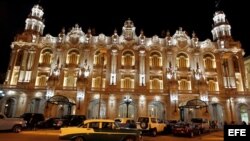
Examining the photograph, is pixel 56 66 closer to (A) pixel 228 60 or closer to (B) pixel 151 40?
(B) pixel 151 40

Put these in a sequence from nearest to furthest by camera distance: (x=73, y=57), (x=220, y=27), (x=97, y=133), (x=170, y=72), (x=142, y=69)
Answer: (x=97, y=133) → (x=170, y=72) → (x=142, y=69) → (x=73, y=57) → (x=220, y=27)

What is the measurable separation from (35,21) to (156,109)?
34.8m

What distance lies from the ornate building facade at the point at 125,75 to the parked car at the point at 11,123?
16.8 m

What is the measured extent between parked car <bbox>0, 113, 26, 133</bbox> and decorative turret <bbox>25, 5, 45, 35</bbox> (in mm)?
33571

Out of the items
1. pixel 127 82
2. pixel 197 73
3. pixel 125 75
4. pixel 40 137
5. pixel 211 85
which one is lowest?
pixel 40 137

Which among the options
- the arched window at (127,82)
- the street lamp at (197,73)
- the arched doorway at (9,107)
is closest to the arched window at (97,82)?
the arched window at (127,82)

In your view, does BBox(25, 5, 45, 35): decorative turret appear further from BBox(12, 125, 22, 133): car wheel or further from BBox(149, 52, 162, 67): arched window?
BBox(12, 125, 22, 133): car wheel

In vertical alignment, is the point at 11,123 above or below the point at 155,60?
below

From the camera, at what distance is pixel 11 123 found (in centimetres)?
2067

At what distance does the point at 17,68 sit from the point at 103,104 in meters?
20.1

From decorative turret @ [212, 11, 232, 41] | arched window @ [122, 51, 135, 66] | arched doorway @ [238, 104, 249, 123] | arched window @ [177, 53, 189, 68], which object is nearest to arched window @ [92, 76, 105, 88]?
arched window @ [122, 51, 135, 66]

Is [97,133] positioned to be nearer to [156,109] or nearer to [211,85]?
[156,109]

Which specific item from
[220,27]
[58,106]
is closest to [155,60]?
[220,27]

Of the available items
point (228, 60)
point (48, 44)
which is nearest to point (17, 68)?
point (48, 44)
